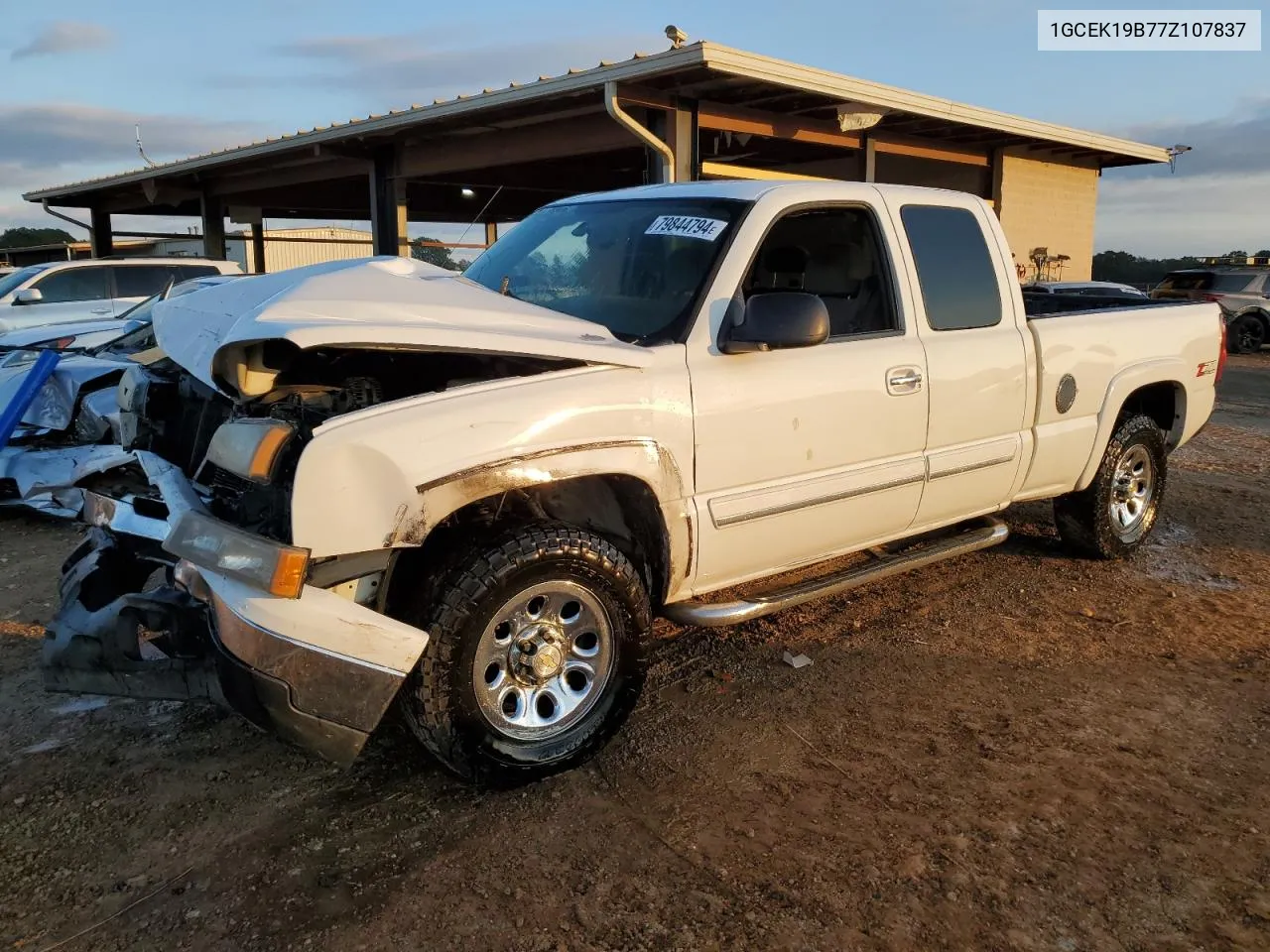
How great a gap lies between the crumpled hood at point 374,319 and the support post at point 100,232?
22.7 metres

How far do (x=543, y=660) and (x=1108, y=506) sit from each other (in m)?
3.87

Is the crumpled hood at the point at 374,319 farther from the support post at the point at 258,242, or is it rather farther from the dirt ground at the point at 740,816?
the support post at the point at 258,242

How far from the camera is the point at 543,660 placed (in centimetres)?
321

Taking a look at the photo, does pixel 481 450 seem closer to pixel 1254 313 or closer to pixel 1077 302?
pixel 1077 302

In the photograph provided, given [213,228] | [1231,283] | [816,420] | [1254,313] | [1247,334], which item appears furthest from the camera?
[1231,283]

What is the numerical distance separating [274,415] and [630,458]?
113 centimetres

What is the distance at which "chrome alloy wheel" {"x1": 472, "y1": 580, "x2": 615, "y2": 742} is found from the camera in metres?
3.10

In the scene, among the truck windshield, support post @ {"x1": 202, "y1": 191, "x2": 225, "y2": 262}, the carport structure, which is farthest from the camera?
support post @ {"x1": 202, "y1": 191, "x2": 225, "y2": 262}

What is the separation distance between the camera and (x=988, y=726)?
3.64 meters

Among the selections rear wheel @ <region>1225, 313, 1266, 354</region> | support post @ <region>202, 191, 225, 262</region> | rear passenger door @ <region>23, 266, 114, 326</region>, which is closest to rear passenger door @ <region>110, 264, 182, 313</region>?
rear passenger door @ <region>23, 266, 114, 326</region>

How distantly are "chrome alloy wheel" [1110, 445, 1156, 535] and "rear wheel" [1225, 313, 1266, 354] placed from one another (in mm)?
18329

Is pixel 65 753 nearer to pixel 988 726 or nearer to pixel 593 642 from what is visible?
pixel 593 642

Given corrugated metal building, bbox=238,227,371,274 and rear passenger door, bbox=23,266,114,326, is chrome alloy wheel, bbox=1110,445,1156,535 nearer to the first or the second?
rear passenger door, bbox=23,266,114,326

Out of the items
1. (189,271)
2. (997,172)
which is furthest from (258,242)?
(997,172)
